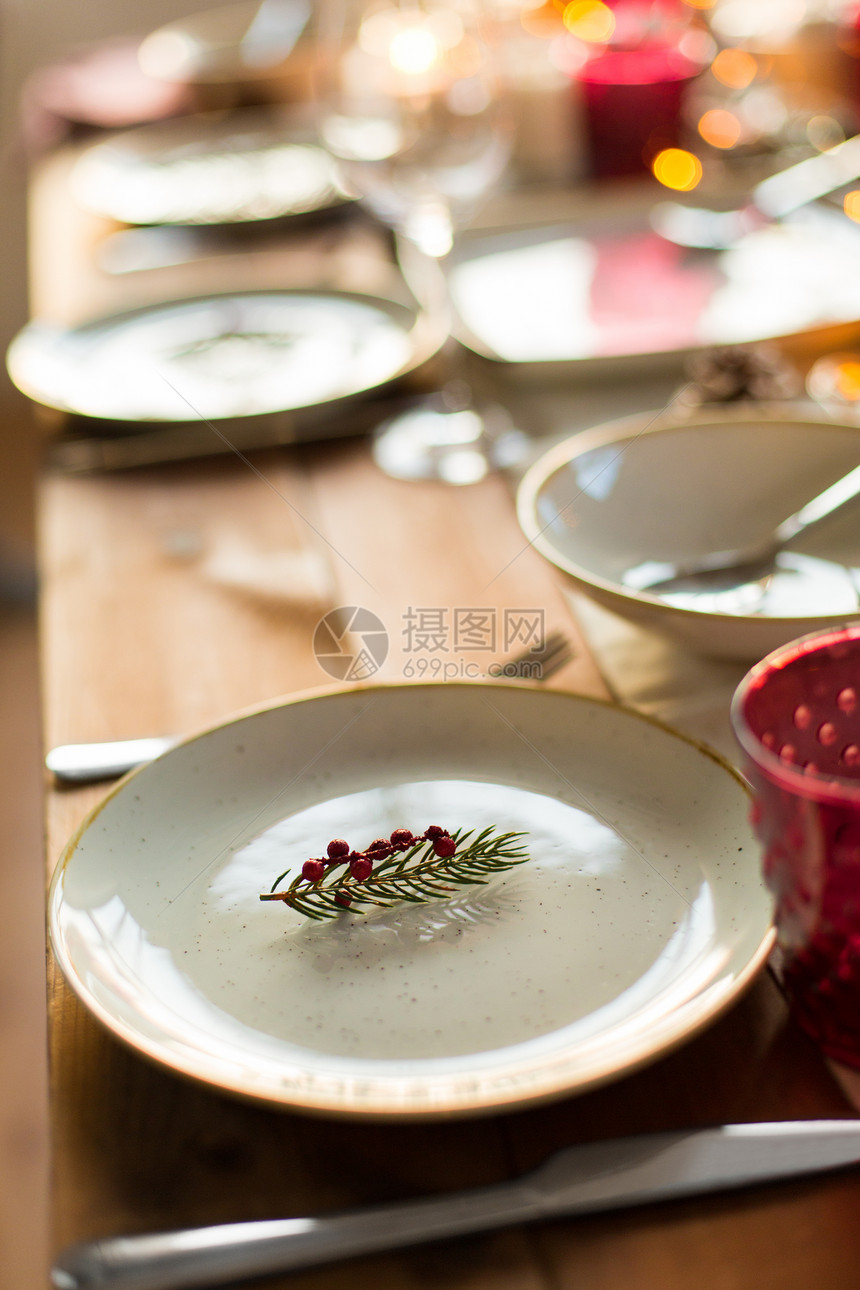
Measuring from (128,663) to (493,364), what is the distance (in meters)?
0.36

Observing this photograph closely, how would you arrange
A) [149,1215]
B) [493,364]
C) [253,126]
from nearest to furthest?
[149,1215] → [493,364] → [253,126]

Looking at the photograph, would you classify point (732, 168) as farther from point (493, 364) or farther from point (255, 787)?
point (255, 787)

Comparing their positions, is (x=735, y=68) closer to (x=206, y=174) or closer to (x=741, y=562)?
(x=206, y=174)

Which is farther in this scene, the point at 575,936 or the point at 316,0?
the point at 316,0

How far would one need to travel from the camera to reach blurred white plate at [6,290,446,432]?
828 mm

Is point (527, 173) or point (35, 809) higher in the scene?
point (527, 173)

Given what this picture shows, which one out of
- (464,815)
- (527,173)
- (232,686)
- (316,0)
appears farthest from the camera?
(316,0)

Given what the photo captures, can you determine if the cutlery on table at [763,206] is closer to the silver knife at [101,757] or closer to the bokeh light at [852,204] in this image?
the bokeh light at [852,204]

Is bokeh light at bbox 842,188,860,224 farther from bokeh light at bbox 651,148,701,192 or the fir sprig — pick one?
the fir sprig

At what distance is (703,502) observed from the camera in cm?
60

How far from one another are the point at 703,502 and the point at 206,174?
3.00 feet

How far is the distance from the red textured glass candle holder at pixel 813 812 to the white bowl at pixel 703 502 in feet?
0.45

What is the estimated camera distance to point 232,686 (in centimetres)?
57

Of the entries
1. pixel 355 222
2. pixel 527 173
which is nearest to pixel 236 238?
pixel 355 222
